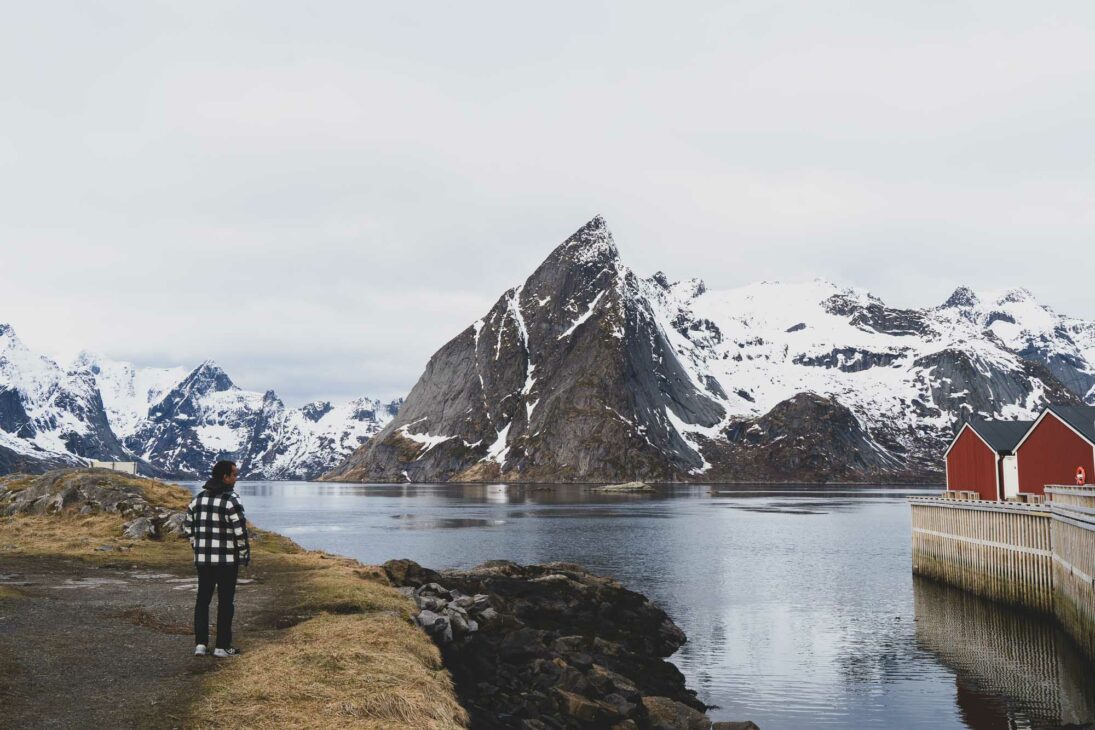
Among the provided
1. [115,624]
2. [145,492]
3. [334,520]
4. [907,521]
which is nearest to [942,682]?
[115,624]

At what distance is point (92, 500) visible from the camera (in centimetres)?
5181

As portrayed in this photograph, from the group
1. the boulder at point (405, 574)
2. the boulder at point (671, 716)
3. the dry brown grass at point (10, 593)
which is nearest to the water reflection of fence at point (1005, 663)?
the boulder at point (671, 716)

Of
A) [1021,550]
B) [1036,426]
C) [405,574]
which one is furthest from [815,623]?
[405,574]

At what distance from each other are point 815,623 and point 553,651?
25.7 meters

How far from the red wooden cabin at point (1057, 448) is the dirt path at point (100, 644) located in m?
46.8

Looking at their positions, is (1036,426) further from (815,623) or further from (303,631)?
(303,631)

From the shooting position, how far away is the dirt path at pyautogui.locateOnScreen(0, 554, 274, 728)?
15039 mm

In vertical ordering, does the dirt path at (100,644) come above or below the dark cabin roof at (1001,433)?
below

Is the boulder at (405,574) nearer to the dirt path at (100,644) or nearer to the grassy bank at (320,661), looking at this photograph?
the grassy bank at (320,661)

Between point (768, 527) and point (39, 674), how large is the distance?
107 meters

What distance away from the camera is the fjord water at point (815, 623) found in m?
33.1

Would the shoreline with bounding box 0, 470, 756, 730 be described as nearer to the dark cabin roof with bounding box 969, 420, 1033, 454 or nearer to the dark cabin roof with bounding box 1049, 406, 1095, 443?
the dark cabin roof with bounding box 1049, 406, 1095, 443

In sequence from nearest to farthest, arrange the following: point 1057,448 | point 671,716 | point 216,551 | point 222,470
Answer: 1. point 216,551
2. point 222,470
3. point 671,716
4. point 1057,448

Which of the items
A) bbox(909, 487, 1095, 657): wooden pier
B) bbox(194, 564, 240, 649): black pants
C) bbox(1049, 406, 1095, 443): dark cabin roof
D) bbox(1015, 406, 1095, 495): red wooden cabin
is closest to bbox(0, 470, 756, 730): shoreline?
bbox(194, 564, 240, 649): black pants
